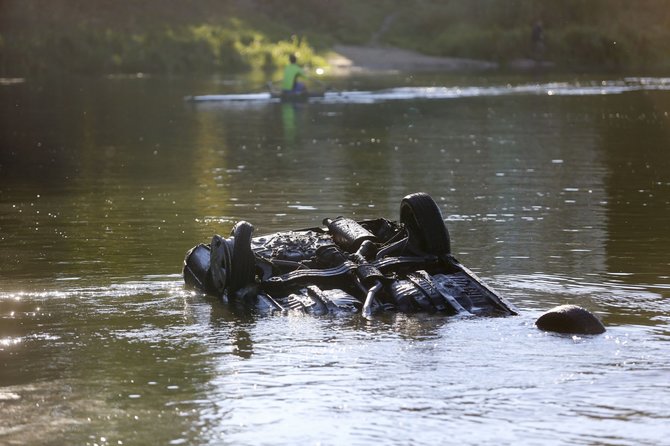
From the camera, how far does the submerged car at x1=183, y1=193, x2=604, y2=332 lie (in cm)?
1322

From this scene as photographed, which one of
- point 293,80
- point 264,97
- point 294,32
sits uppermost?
point 294,32

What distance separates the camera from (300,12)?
96250 millimetres

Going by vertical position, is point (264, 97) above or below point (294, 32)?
below

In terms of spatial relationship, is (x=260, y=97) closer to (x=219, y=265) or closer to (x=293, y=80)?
(x=293, y=80)

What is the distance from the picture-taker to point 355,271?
13.7 meters

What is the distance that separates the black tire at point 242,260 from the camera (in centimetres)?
1383

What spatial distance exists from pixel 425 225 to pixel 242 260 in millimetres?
1861

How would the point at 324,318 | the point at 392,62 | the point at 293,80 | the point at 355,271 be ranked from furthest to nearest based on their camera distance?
the point at 392,62, the point at 293,80, the point at 355,271, the point at 324,318

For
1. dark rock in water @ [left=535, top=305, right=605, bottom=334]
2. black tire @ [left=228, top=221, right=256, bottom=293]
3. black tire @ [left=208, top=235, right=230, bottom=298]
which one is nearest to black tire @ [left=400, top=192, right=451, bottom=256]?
dark rock in water @ [left=535, top=305, right=605, bottom=334]

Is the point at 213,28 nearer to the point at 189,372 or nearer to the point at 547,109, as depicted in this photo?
the point at 547,109

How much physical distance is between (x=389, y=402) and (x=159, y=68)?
65219 millimetres

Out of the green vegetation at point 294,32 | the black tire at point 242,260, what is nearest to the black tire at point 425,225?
the black tire at point 242,260

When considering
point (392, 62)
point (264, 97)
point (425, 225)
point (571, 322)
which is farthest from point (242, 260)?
point (392, 62)

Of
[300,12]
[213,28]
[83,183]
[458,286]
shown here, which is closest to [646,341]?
[458,286]
